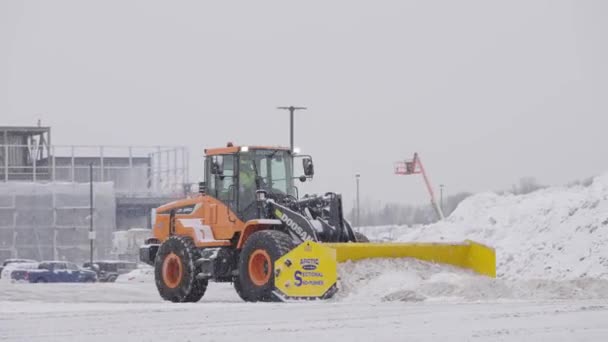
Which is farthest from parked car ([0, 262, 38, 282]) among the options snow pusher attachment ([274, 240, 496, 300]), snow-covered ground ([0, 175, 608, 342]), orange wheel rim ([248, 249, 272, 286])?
snow pusher attachment ([274, 240, 496, 300])

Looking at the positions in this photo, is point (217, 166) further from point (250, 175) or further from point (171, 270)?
point (171, 270)

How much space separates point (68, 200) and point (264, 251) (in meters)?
51.3

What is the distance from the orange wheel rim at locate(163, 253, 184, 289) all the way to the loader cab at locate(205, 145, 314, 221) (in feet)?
5.02

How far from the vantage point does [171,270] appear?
24.7 metres

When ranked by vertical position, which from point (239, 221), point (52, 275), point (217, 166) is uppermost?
point (217, 166)

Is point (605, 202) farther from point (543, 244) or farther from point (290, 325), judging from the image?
point (290, 325)

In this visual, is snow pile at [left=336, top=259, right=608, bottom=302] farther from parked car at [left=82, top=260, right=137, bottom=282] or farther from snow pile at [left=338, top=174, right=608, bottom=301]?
parked car at [left=82, top=260, right=137, bottom=282]

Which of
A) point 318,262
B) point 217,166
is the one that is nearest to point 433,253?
point 318,262

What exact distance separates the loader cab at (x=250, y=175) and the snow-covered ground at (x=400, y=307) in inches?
79.6

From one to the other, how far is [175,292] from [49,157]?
57.1 m

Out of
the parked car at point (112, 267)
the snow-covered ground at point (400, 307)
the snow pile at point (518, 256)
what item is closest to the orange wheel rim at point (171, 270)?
the snow-covered ground at point (400, 307)

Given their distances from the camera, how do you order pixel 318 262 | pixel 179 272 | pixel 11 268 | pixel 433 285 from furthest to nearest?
pixel 11 268 < pixel 179 272 < pixel 318 262 < pixel 433 285

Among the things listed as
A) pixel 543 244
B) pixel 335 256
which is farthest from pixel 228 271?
pixel 543 244

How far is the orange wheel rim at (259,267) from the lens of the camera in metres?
22.4
